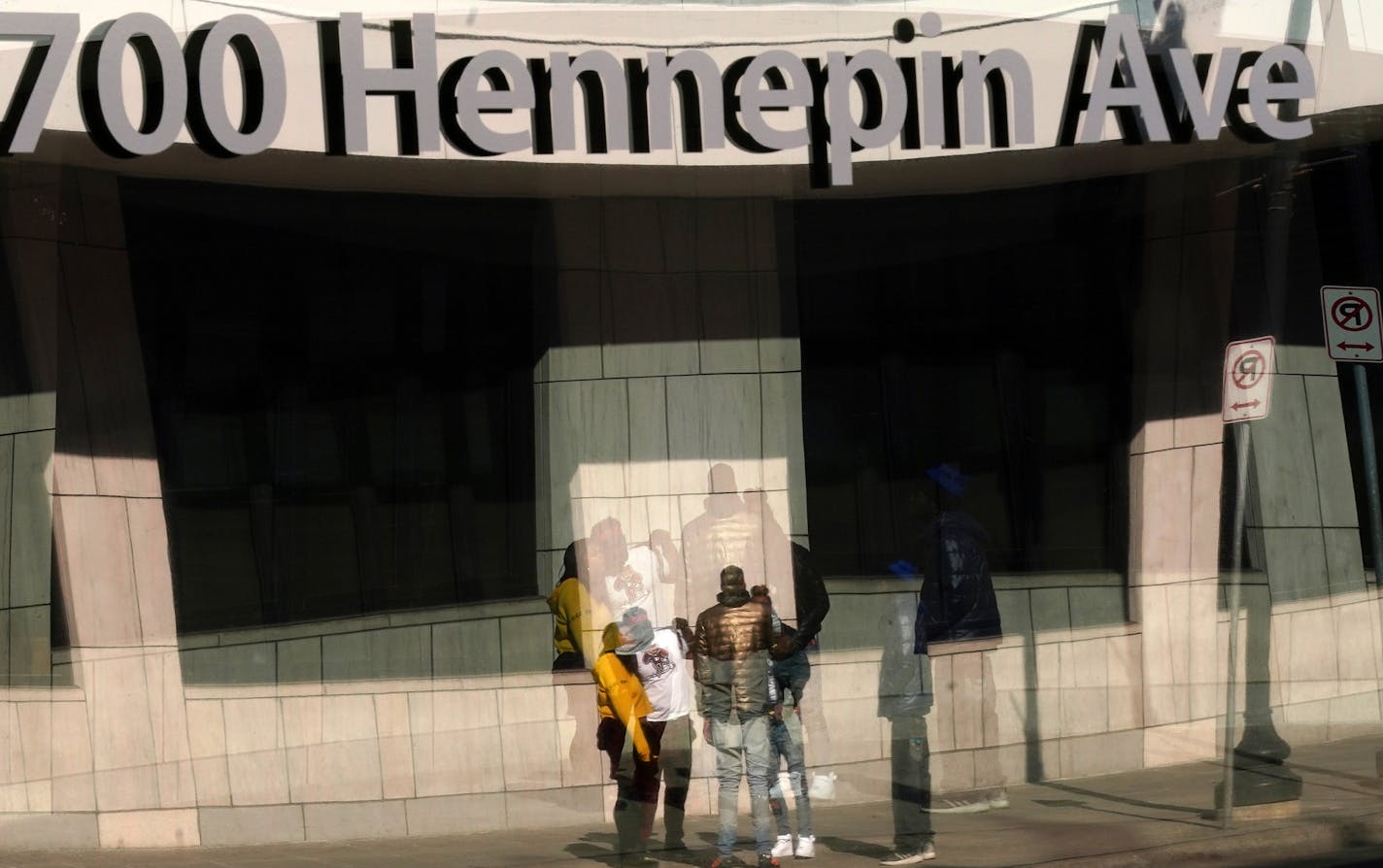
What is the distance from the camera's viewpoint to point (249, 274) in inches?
406

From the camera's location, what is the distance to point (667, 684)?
34.1 ft

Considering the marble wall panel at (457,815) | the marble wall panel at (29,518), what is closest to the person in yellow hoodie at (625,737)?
the marble wall panel at (457,815)

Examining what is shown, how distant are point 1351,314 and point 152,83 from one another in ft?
25.1

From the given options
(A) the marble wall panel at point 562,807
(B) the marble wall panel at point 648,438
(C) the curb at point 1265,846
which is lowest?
(C) the curb at point 1265,846

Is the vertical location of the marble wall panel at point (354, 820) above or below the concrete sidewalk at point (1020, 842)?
above

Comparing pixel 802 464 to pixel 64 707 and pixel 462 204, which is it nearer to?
pixel 462 204

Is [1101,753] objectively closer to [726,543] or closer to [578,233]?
[726,543]

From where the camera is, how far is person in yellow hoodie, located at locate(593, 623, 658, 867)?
1028cm

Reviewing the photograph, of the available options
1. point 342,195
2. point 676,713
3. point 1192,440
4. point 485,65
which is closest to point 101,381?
point 342,195

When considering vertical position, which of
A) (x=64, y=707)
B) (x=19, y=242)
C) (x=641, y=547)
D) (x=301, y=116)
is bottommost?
(x=64, y=707)

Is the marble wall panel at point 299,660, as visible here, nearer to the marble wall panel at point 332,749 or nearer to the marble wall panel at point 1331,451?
the marble wall panel at point 332,749

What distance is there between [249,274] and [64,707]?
2.73m

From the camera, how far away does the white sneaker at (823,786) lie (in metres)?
10.7

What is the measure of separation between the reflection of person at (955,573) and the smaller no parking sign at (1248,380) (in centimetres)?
176
